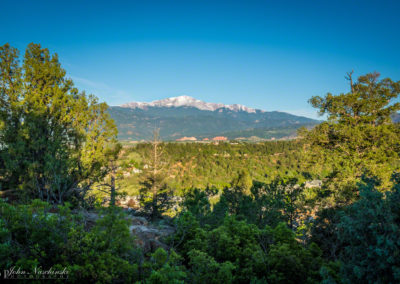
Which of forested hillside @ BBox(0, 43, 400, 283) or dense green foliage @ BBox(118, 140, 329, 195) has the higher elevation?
forested hillside @ BBox(0, 43, 400, 283)

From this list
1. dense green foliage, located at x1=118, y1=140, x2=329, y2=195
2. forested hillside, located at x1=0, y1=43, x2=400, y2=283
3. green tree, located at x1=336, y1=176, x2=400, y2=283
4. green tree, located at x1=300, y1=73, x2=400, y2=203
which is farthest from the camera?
dense green foliage, located at x1=118, y1=140, x2=329, y2=195

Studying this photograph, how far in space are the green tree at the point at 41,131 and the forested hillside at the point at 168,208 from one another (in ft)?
0.20

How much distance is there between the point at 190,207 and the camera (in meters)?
16.3

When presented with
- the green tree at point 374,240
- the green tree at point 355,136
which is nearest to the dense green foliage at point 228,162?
the green tree at point 355,136

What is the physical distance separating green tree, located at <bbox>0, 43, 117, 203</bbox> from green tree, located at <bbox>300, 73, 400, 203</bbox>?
1567 centimetres

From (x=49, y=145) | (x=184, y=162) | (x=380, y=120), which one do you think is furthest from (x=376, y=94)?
(x=184, y=162)

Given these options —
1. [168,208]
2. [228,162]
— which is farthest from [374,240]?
[228,162]

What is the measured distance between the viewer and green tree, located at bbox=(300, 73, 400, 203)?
1370 centimetres

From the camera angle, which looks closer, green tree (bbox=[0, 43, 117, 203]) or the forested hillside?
the forested hillside

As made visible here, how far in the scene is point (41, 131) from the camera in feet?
38.5

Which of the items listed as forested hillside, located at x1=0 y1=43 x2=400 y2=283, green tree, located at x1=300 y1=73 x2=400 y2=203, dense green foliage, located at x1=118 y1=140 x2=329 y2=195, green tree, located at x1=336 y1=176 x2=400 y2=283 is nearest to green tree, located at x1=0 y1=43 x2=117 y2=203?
forested hillside, located at x1=0 y1=43 x2=400 y2=283

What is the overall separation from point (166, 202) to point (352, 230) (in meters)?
18.0

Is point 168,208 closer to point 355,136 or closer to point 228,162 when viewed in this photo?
point 355,136

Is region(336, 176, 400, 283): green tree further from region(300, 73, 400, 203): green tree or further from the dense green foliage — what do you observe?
Answer: the dense green foliage
